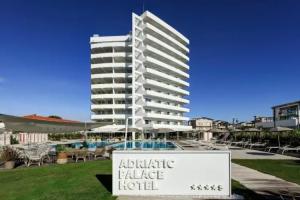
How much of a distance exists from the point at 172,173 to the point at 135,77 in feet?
195

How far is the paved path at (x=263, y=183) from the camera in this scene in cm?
836

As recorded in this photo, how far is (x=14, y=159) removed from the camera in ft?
46.8

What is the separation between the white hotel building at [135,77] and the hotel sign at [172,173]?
56.4m

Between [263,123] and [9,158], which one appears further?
[263,123]

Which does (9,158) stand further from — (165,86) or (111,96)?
(165,86)

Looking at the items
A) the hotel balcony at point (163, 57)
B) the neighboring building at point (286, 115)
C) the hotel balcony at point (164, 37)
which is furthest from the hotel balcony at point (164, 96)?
the neighboring building at point (286, 115)

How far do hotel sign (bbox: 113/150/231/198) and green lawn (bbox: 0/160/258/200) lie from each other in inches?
24.5

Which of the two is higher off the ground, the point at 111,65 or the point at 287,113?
the point at 111,65

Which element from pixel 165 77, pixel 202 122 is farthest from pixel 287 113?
pixel 165 77

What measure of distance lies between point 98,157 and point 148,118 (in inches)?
1914

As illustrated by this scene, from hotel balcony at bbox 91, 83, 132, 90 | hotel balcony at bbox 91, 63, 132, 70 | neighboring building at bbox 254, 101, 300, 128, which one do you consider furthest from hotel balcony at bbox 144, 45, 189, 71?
neighboring building at bbox 254, 101, 300, 128

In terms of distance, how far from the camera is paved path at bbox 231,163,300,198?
8.36m

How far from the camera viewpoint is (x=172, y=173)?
7676 millimetres

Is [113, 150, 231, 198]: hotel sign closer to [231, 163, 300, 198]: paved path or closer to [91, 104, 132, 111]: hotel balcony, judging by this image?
[231, 163, 300, 198]: paved path
